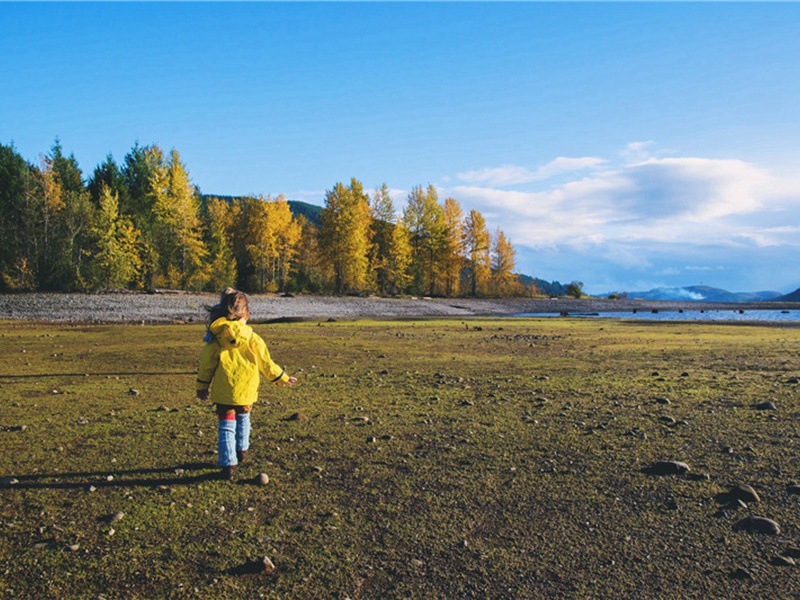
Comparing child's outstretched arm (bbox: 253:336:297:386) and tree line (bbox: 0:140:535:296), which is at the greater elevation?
tree line (bbox: 0:140:535:296)

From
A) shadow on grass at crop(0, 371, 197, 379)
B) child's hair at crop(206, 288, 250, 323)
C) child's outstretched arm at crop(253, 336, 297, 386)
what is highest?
child's hair at crop(206, 288, 250, 323)

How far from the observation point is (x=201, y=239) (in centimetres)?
6425

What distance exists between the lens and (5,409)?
8812mm

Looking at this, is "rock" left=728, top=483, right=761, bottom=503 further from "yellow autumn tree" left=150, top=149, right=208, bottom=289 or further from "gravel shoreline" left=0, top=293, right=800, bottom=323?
"yellow autumn tree" left=150, top=149, right=208, bottom=289

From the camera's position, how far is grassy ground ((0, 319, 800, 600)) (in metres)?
3.75

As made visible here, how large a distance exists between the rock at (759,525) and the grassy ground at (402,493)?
4.5 inches

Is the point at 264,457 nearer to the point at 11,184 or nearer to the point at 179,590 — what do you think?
the point at 179,590

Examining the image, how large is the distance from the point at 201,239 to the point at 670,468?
214 feet

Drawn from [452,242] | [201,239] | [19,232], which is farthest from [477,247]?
[19,232]

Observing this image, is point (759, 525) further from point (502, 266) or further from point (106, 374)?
point (502, 266)

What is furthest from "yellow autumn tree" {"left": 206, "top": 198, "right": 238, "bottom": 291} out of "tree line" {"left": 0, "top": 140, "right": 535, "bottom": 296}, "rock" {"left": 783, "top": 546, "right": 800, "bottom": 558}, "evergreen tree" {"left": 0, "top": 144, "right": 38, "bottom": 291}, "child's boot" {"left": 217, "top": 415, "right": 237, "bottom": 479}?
"rock" {"left": 783, "top": 546, "right": 800, "bottom": 558}

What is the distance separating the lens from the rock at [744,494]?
16.7ft

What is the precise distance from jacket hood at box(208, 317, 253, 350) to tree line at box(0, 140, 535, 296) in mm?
50983

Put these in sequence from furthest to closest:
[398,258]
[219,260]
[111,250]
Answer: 1. [398,258]
2. [219,260]
3. [111,250]
